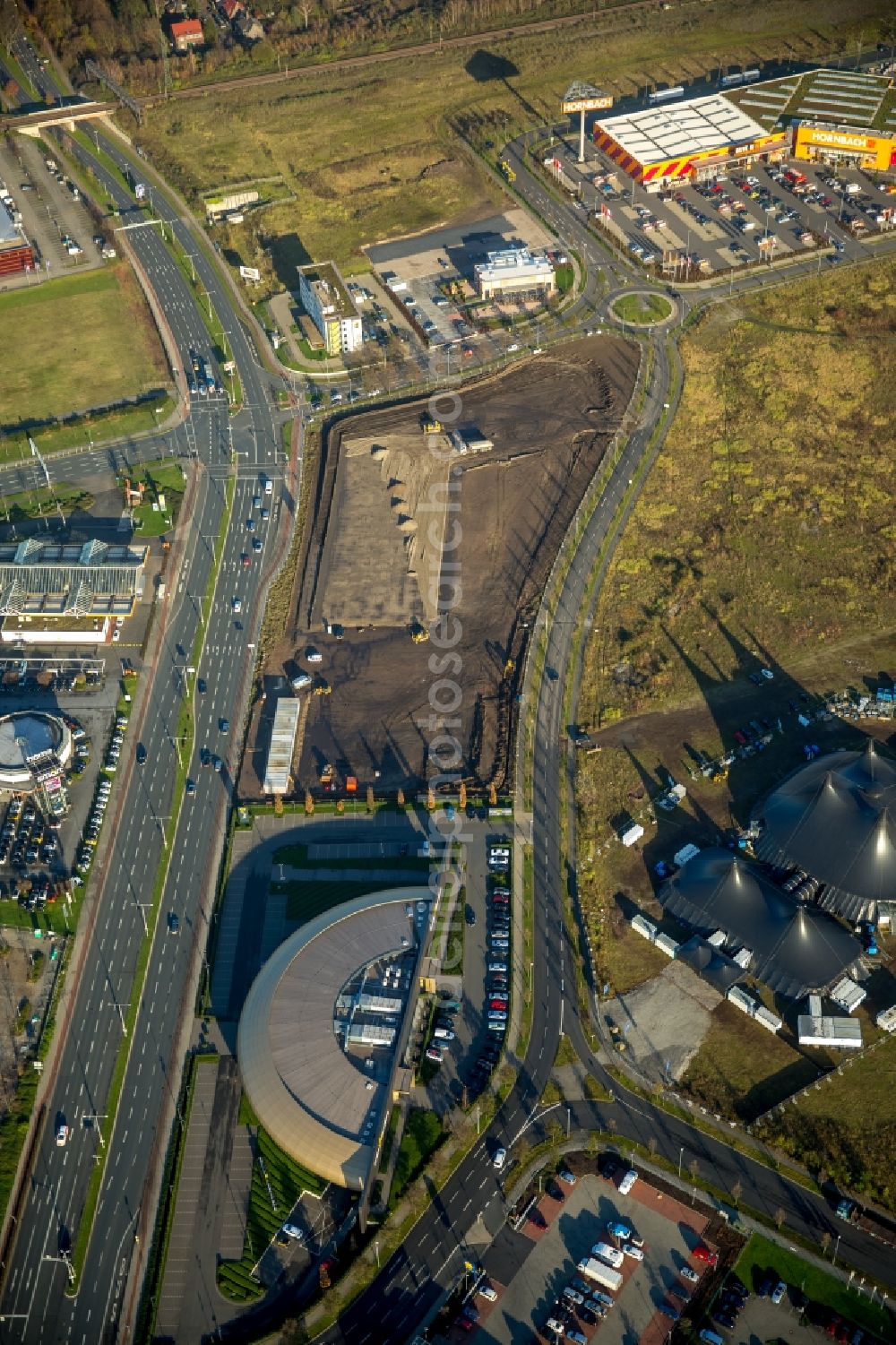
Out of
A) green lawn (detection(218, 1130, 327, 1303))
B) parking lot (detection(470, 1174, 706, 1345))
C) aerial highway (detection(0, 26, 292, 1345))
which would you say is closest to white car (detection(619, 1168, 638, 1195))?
parking lot (detection(470, 1174, 706, 1345))

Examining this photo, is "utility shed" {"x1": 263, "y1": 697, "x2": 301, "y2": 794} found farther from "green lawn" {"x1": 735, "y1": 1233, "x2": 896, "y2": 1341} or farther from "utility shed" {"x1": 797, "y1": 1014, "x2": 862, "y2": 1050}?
"green lawn" {"x1": 735, "y1": 1233, "x2": 896, "y2": 1341}

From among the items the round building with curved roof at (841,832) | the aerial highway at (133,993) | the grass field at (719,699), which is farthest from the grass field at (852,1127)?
the aerial highway at (133,993)

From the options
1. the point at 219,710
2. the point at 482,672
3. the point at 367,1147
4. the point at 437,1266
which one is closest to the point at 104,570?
the point at 219,710

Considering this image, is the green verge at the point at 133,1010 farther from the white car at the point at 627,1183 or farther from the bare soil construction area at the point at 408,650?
the white car at the point at 627,1183

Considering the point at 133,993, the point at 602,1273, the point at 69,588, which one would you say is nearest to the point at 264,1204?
the point at 133,993

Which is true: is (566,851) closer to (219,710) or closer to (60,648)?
(219,710)

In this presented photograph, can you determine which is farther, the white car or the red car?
the white car
